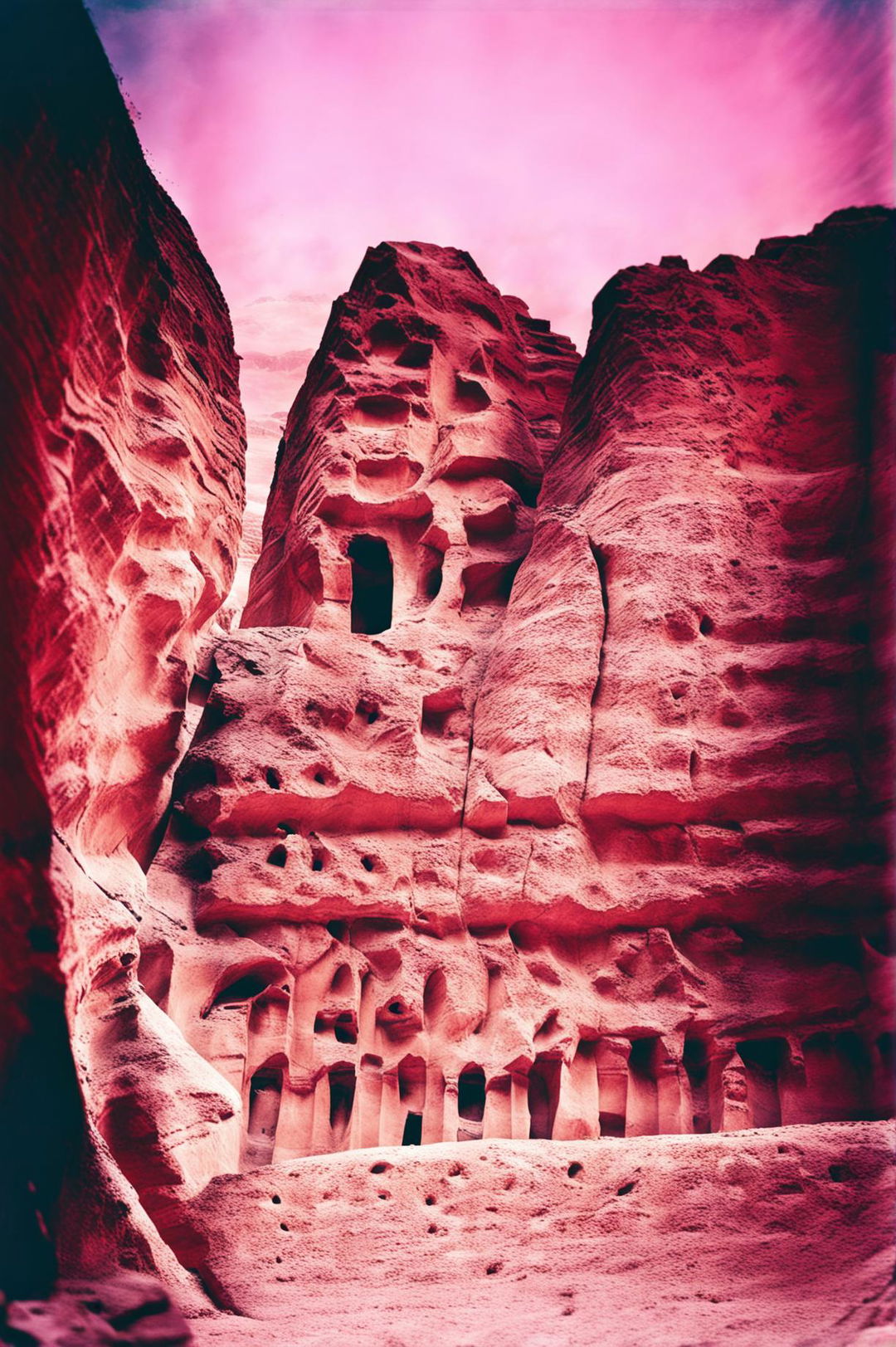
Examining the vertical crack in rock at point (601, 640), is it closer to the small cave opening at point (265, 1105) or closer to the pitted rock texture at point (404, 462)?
the pitted rock texture at point (404, 462)

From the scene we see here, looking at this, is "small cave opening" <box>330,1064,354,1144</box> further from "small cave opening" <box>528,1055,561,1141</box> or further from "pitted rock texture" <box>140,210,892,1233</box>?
"small cave opening" <box>528,1055,561,1141</box>

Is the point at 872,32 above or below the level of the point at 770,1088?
above

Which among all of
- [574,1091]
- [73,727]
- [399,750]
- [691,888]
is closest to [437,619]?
[399,750]

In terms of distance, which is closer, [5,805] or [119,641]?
[5,805]

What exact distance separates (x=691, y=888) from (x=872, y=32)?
6.39 meters

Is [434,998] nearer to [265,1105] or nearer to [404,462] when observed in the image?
[265,1105]

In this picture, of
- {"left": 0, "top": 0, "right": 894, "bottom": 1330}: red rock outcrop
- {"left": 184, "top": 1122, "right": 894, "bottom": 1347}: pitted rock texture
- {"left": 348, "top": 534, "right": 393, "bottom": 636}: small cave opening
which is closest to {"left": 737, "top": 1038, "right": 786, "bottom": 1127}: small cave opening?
{"left": 0, "top": 0, "right": 894, "bottom": 1330}: red rock outcrop

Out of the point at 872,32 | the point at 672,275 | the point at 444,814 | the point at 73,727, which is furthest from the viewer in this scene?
the point at 672,275

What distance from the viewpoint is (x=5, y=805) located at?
17.9 feet

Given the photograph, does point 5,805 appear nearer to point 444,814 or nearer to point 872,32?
point 444,814

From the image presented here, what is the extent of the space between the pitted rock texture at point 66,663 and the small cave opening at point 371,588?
548 centimetres

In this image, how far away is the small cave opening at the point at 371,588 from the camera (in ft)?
45.4

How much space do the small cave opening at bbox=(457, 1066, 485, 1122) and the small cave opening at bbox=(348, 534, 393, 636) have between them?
18.8ft

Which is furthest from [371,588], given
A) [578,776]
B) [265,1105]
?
[265,1105]
